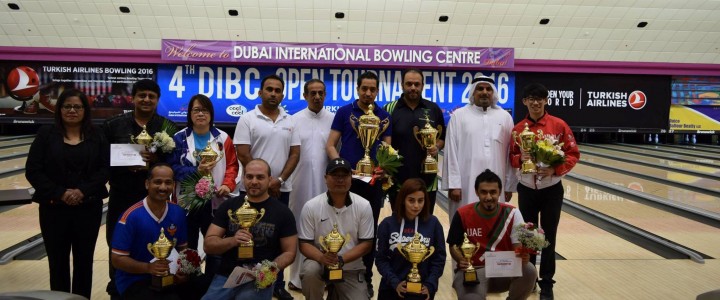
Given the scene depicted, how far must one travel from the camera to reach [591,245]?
15.4 ft

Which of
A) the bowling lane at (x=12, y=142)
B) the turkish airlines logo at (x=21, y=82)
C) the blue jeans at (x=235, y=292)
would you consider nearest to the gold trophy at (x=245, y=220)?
the blue jeans at (x=235, y=292)

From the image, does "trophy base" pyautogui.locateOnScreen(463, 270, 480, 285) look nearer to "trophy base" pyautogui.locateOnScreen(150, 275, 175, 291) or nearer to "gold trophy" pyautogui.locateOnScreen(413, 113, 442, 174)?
"gold trophy" pyautogui.locateOnScreen(413, 113, 442, 174)

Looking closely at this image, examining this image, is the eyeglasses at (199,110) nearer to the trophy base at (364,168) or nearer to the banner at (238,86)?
the trophy base at (364,168)

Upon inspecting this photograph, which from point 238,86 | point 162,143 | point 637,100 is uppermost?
point 238,86

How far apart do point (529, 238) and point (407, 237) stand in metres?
0.62

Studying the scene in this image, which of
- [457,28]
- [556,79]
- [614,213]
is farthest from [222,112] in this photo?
[614,213]

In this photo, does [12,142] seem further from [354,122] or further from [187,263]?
[187,263]

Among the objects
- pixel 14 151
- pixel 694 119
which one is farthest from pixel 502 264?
pixel 694 119

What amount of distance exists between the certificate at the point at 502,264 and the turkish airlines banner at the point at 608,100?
11951 millimetres

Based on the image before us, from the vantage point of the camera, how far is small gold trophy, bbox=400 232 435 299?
8.83ft

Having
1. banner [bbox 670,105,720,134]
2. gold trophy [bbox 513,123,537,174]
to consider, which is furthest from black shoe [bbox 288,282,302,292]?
banner [bbox 670,105,720,134]

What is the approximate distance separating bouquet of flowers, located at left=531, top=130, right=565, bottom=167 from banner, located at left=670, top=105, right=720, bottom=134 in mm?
13207

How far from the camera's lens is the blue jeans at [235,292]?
266 centimetres

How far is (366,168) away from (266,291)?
90cm
